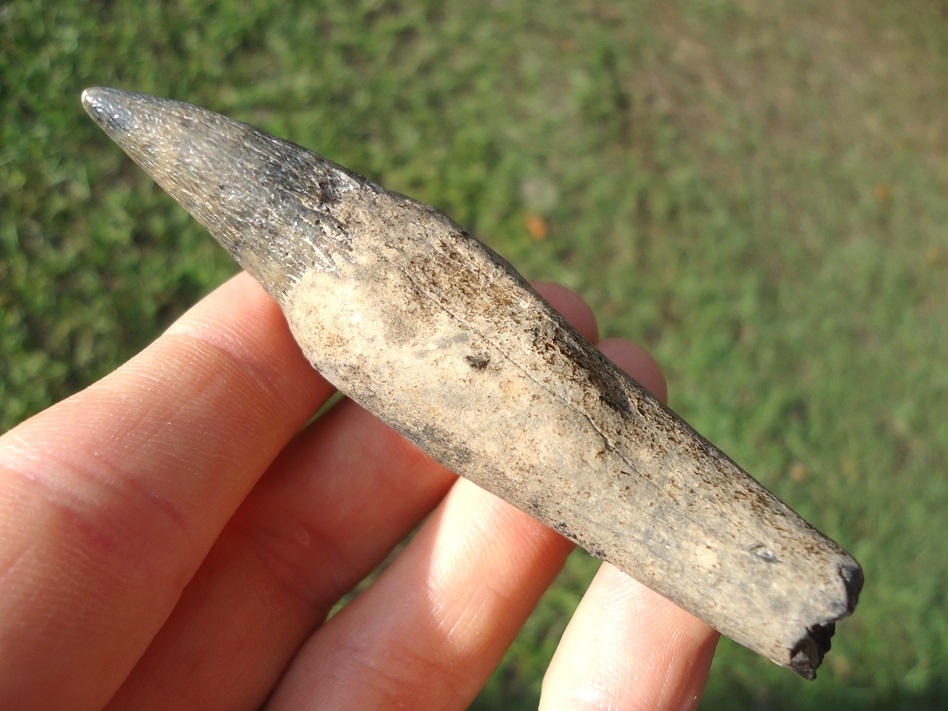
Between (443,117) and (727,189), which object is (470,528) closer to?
(443,117)

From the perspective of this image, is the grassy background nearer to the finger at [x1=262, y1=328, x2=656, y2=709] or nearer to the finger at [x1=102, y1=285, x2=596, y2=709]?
the finger at [x1=262, y1=328, x2=656, y2=709]

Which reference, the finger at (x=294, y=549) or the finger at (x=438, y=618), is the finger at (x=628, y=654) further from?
the finger at (x=294, y=549)

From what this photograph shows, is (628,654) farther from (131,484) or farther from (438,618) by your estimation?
(131,484)

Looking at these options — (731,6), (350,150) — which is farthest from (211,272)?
(731,6)

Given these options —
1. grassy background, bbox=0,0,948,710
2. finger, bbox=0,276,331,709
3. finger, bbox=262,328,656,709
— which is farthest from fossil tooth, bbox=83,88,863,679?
grassy background, bbox=0,0,948,710

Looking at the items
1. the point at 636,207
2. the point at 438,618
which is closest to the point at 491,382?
the point at 438,618

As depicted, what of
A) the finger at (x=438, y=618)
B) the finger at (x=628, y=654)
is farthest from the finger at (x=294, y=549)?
the finger at (x=628, y=654)

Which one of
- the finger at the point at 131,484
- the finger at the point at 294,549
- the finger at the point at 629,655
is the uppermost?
the finger at the point at 131,484
